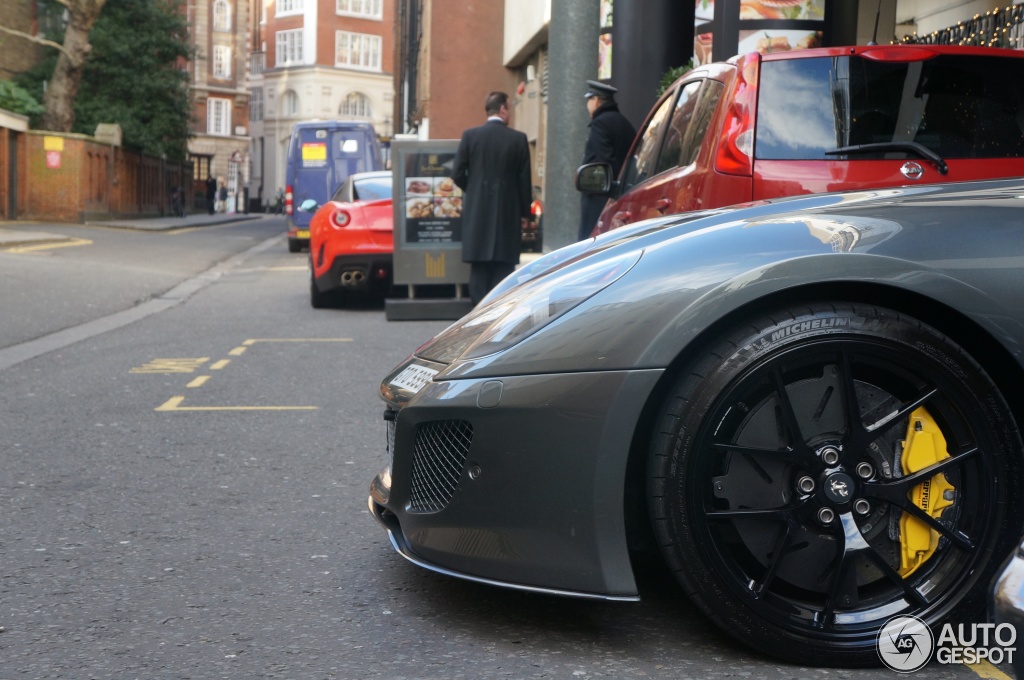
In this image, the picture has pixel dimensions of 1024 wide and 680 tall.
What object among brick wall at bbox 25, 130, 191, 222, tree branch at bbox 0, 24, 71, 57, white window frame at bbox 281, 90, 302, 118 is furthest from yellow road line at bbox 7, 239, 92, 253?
white window frame at bbox 281, 90, 302, 118

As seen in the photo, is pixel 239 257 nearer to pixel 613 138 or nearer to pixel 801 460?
pixel 613 138

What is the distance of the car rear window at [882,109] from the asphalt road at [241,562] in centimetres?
205

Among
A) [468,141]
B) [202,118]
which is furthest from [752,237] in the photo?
Result: [202,118]

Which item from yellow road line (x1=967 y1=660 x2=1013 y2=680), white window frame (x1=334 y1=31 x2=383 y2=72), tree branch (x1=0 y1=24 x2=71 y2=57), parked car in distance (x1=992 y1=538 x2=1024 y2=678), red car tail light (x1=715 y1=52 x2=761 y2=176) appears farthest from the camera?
white window frame (x1=334 y1=31 x2=383 y2=72)

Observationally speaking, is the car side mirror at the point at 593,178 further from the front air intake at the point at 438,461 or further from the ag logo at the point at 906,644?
the ag logo at the point at 906,644

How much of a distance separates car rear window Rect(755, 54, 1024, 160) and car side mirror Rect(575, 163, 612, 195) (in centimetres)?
186

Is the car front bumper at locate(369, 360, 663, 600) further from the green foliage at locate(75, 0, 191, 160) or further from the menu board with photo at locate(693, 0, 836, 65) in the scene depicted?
the green foliage at locate(75, 0, 191, 160)

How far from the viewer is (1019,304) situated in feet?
8.84

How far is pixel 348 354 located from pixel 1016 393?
617 centimetres

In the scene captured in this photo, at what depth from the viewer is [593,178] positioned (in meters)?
6.82

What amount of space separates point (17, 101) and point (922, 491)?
4265cm

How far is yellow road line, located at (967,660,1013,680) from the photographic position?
263cm

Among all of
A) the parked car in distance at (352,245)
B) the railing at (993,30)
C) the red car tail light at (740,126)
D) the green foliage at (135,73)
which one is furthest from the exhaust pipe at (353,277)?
the green foliage at (135,73)

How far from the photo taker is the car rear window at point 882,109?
490 centimetres
